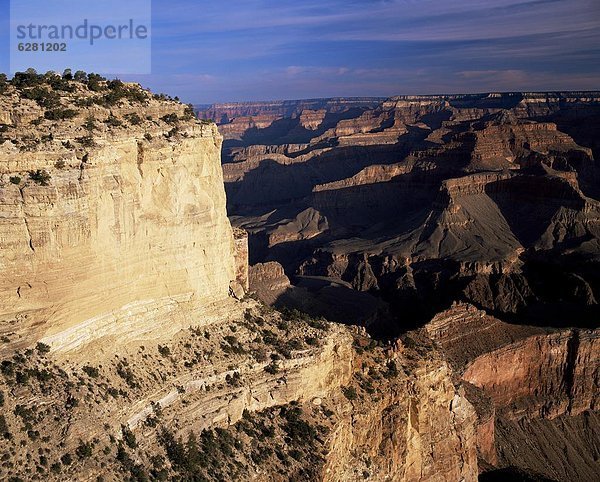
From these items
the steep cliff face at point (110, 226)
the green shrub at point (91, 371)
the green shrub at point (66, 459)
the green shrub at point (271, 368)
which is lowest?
the green shrub at point (66, 459)

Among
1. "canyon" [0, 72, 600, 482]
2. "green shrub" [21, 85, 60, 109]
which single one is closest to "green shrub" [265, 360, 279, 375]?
"canyon" [0, 72, 600, 482]

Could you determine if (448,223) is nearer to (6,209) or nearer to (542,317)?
(542,317)

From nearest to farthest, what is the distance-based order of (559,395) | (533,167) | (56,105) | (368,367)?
(56,105), (368,367), (559,395), (533,167)

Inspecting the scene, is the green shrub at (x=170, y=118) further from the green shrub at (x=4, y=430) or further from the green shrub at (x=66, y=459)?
the green shrub at (x=66, y=459)

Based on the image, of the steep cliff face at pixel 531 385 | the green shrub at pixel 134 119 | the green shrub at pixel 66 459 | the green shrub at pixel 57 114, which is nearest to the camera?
the green shrub at pixel 66 459

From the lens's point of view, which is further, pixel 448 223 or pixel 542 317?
pixel 448 223

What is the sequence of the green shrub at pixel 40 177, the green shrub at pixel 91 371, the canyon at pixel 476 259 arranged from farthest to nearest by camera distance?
the canyon at pixel 476 259, the green shrub at pixel 91 371, the green shrub at pixel 40 177

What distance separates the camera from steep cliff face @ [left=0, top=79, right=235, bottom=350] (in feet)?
60.5

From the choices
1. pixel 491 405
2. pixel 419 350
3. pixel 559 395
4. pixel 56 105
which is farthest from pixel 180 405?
pixel 559 395

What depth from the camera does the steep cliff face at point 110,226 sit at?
18.4 meters

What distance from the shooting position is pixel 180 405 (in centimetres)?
2173

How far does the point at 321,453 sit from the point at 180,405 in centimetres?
548

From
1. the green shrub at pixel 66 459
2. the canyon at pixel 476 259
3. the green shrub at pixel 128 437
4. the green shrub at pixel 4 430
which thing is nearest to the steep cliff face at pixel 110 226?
the green shrub at pixel 4 430

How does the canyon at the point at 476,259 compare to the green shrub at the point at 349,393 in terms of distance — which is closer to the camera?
the green shrub at the point at 349,393
